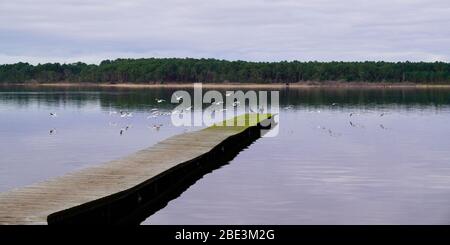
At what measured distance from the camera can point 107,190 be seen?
62.1 feet

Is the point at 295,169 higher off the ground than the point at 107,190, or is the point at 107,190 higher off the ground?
the point at 107,190

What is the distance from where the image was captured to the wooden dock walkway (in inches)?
632

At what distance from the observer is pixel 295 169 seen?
30156 mm

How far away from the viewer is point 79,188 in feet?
62.7

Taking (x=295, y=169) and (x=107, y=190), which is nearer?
(x=107, y=190)

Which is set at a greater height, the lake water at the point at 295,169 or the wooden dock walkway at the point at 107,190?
the wooden dock walkway at the point at 107,190

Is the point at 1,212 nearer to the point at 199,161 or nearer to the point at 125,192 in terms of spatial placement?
the point at 125,192

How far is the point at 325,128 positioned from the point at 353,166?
23.1m

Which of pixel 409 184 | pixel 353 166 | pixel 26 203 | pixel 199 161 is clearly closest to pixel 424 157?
pixel 353 166

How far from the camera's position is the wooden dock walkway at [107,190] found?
52.6ft

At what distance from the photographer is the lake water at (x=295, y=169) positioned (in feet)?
67.5

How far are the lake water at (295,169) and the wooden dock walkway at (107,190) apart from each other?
788mm

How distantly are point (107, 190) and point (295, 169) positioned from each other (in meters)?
12.6

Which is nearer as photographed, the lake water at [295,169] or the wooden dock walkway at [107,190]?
the wooden dock walkway at [107,190]
